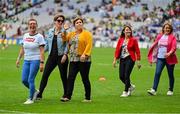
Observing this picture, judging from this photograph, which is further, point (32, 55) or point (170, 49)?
point (170, 49)

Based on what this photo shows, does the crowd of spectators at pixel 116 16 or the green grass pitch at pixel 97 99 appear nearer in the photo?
the green grass pitch at pixel 97 99

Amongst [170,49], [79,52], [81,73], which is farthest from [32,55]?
[170,49]

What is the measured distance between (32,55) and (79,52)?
116 cm

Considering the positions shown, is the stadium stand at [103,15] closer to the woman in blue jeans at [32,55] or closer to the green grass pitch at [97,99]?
the green grass pitch at [97,99]

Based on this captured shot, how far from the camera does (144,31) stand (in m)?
58.0

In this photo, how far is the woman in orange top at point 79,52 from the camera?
1489 cm

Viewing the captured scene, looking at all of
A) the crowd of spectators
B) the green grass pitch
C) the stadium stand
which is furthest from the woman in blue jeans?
the crowd of spectators

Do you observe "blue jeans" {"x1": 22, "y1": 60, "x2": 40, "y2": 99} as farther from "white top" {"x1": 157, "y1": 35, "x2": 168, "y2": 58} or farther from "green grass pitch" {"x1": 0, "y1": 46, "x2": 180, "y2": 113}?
"white top" {"x1": 157, "y1": 35, "x2": 168, "y2": 58}

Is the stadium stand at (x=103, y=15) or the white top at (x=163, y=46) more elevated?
the stadium stand at (x=103, y=15)

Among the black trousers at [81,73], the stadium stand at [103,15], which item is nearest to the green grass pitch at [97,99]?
the black trousers at [81,73]

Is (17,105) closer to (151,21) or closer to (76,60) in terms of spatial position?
(76,60)

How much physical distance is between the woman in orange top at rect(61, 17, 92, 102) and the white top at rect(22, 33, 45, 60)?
785 millimetres

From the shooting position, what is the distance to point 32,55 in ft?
48.6

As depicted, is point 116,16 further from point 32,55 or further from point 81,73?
point 32,55
